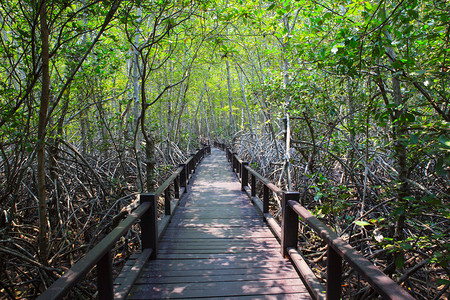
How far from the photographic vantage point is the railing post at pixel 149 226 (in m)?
2.77

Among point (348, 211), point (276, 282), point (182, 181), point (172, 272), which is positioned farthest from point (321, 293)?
point (182, 181)

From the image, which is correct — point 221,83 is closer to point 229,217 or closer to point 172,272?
point 229,217

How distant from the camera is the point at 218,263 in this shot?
2768 mm

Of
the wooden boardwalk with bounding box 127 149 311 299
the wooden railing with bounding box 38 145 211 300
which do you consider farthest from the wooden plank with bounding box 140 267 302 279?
the wooden railing with bounding box 38 145 211 300

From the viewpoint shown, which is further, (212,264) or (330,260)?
(212,264)

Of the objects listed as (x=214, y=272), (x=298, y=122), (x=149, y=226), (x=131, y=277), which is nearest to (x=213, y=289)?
(x=214, y=272)

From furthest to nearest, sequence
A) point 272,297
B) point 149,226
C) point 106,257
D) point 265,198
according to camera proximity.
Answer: point 265,198 < point 149,226 < point 272,297 < point 106,257

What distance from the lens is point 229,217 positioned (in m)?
4.33

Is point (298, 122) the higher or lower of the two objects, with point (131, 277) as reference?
higher

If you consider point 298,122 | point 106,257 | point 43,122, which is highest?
point 298,122

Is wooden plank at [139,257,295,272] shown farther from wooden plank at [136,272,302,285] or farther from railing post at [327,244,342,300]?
railing post at [327,244,342,300]

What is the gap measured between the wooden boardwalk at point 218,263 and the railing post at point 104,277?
0.51m

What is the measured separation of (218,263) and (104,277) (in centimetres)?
132

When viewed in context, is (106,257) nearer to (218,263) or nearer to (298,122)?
(218,263)
